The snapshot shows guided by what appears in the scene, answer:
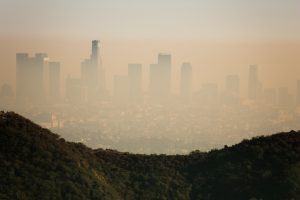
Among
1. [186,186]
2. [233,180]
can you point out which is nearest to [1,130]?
[186,186]

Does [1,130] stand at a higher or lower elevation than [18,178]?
higher

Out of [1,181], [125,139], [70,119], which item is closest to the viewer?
[1,181]

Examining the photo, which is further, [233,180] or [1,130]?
[1,130]

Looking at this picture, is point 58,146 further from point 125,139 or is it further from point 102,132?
point 102,132

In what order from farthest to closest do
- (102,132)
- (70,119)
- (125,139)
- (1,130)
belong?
(70,119), (102,132), (125,139), (1,130)

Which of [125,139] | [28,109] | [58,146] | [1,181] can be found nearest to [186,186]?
[58,146]

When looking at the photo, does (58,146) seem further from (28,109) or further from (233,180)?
(28,109)
